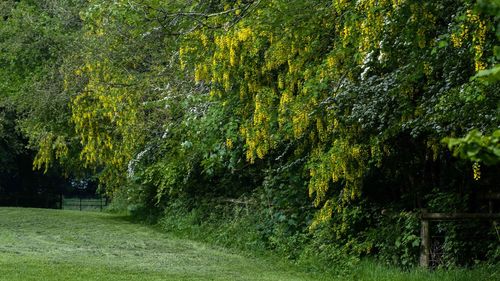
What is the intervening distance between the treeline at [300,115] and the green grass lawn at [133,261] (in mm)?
761

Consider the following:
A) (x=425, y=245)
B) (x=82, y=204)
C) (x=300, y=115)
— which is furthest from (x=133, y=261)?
(x=82, y=204)

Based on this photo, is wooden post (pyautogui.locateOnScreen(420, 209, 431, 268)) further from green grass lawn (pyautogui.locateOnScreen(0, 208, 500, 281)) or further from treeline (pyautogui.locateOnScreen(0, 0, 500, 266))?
green grass lawn (pyautogui.locateOnScreen(0, 208, 500, 281))

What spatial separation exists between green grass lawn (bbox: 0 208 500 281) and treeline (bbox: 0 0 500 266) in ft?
2.50

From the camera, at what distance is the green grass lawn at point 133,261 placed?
1184 cm

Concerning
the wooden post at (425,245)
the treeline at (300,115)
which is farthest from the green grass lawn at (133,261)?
the treeline at (300,115)

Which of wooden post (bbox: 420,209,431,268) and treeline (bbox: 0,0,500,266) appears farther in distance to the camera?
wooden post (bbox: 420,209,431,268)

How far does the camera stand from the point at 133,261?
1418 centimetres

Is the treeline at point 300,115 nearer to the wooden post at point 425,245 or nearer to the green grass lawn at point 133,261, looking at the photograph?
the wooden post at point 425,245

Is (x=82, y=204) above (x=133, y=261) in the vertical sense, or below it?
above

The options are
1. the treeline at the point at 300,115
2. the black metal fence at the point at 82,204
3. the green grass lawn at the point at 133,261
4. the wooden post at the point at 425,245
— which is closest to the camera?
the treeline at the point at 300,115

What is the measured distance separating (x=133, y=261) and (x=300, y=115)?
4521mm

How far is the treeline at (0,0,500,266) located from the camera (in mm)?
9344

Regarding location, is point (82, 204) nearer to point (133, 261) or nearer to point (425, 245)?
point (133, 261)

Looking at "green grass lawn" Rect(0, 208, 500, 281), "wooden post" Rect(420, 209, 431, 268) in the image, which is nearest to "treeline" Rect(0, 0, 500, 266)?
"wooden post" Rect(420, 209, 431, 268)
